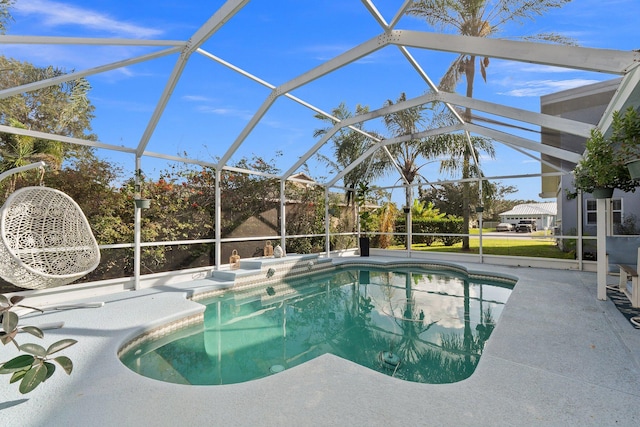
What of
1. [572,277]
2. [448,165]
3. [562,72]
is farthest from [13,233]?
[448,165]

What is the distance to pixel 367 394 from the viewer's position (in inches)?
104

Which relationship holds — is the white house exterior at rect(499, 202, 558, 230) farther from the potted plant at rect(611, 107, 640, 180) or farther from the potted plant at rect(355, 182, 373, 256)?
the potted plant at rect(611, 107, 640, 180)

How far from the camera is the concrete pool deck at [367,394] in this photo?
2324 mm

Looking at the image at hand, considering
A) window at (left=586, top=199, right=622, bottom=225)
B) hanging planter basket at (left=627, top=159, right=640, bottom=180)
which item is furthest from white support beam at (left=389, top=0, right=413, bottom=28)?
window at (left=586, top=199, right=622, bottom=225)

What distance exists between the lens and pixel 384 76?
8.16 meters

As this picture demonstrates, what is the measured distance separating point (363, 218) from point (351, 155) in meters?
4.06

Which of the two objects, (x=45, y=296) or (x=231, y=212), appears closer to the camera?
(x=45, y=296)

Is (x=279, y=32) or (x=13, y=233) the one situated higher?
(x=279, y=32)

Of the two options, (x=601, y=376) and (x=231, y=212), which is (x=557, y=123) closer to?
(x=601, y=376)

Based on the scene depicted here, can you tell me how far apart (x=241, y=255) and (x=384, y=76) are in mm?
6127

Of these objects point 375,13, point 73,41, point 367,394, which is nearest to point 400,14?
point 375,13

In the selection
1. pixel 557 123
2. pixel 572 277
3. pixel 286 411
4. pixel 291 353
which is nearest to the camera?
pixel 286 411

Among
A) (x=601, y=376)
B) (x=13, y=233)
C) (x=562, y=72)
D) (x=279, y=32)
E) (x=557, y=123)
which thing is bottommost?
(x=601, y=376)

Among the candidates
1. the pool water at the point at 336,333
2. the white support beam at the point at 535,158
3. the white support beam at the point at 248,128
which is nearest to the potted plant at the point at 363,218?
the pool water at the point at 336,333
